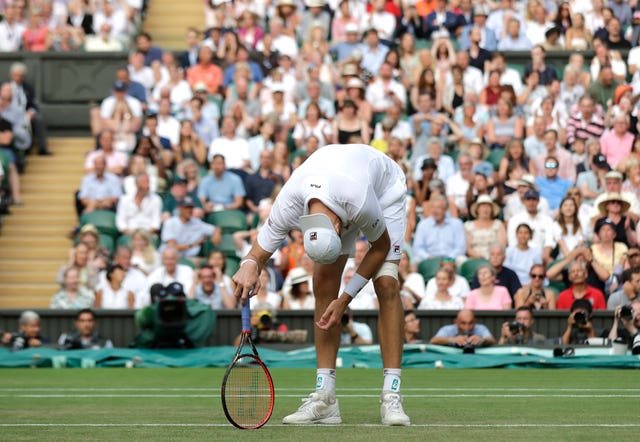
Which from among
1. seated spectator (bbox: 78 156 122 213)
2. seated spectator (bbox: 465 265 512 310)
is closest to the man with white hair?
seated spectator (bbox: 78 156 122 213)

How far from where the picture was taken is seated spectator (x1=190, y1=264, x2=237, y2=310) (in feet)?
52.6

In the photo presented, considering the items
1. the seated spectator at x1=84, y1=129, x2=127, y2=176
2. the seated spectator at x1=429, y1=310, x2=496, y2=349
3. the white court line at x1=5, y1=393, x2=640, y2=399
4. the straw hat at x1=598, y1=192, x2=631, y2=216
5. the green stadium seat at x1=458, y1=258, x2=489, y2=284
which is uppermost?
the seated spectator at x1=84, y1=129, x2=127, y2=176

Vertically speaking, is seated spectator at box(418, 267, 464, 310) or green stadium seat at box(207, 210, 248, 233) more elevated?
green stadium seat at box(207, 210, 248, 233)

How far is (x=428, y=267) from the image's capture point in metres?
16.7

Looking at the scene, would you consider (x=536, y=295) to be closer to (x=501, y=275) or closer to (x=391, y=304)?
(x=501, y=275)

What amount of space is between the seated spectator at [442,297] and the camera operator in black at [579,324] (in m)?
1.38

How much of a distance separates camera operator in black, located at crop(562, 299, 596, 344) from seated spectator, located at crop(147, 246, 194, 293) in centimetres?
443

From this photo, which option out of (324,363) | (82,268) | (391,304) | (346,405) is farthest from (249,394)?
(82,268)

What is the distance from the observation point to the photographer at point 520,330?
14859 millimetres

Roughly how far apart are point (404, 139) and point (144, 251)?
3937 mm

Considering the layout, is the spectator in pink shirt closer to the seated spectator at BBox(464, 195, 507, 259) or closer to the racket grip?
the seated spectator at BBox(464, 195, 507, 259)

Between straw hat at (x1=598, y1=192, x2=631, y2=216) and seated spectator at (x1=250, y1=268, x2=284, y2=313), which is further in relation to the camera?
straw hat at (x1=598, y1=192, x2=631, y2=216)

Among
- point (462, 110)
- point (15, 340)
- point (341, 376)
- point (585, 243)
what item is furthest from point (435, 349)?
point (462, 110)

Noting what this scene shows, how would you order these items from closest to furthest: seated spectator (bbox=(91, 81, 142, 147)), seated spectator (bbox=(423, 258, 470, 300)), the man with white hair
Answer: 1. seated spectator (bbox=(423, 258, 470, 300))
2. seated spectator (bbox=(91, 81, 142, 147))
3. the man with white hair
